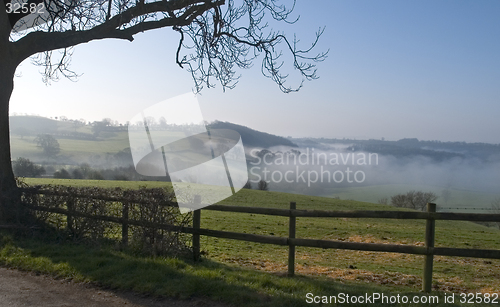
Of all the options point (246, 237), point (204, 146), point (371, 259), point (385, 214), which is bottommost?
point (371, 259)

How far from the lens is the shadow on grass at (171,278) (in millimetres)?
5973

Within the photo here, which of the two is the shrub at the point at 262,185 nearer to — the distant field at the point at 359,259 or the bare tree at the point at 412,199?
the bare tree at the point at 412,199

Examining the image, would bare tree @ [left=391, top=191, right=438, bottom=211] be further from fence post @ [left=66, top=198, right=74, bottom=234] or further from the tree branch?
fence post @ [left=66, top=198, right=74, bottom=234]

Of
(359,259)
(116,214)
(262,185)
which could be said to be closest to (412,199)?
(262,185)

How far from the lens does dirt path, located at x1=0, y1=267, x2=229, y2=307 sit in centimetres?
574

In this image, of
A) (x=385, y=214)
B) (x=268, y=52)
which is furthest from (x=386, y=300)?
(x=268, y=52)

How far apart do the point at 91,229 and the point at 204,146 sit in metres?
3.53

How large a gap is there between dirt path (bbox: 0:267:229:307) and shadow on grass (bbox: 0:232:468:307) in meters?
0.20

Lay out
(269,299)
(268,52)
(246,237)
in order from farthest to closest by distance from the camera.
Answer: (268,52) → (246,237) → (269,299)

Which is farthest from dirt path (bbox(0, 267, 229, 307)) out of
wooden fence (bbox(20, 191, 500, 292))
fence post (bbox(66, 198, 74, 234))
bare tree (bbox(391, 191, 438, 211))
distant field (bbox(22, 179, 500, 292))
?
bare tree (bbox(391, 191, 438, 211))

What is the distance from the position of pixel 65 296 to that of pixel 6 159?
6.90 metres

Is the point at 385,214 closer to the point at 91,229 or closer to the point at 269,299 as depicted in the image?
the point at 269,299

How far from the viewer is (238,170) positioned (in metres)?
10.5

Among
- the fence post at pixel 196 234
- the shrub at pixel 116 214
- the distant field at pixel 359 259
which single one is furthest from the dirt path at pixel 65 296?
the distant field at pixel 359 259
